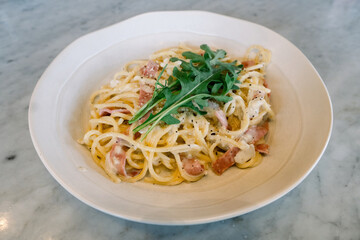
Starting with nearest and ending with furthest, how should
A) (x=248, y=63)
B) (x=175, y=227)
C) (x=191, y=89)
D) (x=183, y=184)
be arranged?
1. (x=175, y=227)
2. (x=183, y=184)
3. (x=191, y=89)
4. (x=248, y=63)

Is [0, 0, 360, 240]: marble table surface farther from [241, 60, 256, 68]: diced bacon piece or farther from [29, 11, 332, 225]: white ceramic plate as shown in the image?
[241, 60, 256, 68]: diced bacon piece

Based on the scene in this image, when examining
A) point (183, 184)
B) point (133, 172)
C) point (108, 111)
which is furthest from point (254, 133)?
point (108, 111)

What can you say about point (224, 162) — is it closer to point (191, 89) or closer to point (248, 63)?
point (191, 89)

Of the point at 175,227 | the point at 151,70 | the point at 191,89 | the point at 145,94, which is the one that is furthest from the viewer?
the point at 151,70

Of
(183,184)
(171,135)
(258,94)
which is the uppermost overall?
(258,94)

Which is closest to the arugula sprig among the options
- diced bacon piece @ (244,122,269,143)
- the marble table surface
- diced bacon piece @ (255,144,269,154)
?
diced bacon piece @ (244,122,269,143)

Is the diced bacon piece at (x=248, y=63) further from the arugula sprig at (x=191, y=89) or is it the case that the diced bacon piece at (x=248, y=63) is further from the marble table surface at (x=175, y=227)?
the marble table surface at (x=175, y=227)

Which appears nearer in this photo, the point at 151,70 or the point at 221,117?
the point at 221,117

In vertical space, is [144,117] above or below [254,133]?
above
